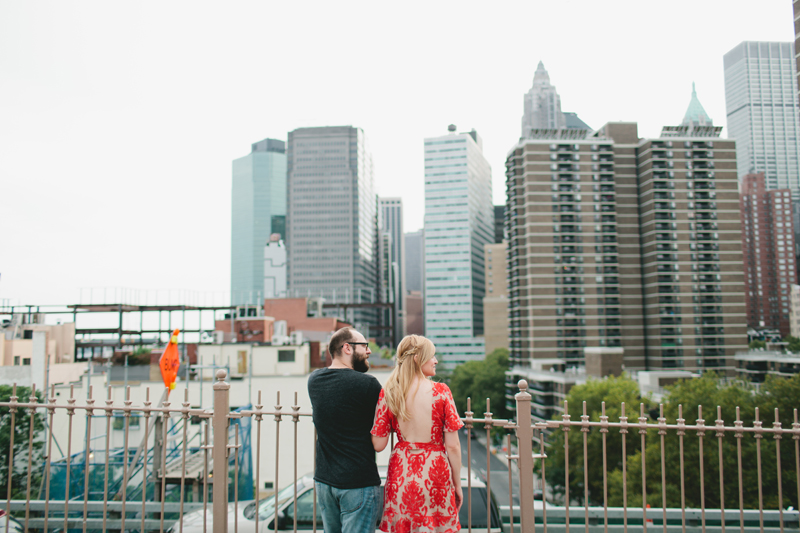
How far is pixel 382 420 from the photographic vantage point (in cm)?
379

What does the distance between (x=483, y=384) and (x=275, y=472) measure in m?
79.3

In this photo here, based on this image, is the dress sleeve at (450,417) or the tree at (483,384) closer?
the dress sleeve at (450,417)

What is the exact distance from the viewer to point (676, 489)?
2364 centimetres

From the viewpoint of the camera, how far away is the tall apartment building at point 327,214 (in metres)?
143

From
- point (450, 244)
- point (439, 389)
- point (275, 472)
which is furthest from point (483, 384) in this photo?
point (439, 389)

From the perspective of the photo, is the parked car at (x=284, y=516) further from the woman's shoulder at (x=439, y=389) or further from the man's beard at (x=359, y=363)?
the woman's shoulder at (x=439, y=389)

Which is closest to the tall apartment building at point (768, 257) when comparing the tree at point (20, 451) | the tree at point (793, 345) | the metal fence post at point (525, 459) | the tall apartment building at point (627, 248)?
the tree at point (793, 345)

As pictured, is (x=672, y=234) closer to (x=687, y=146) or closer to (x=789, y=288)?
(x=687, y=146)

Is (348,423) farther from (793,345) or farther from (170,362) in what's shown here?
(793,345)

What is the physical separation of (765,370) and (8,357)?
3006 inches

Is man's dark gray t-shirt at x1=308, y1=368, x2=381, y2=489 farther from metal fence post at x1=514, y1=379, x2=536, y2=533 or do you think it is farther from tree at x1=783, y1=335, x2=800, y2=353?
tree at x1=783, y1=335, x2=800, y2=353

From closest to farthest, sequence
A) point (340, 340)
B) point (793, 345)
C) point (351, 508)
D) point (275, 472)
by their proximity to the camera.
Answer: point (351, 508) < point (340, 340) < point (275, 472) < point (793, 345)

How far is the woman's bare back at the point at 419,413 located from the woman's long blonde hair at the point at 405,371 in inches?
1.5

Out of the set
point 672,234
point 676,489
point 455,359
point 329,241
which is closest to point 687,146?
point 672,234
